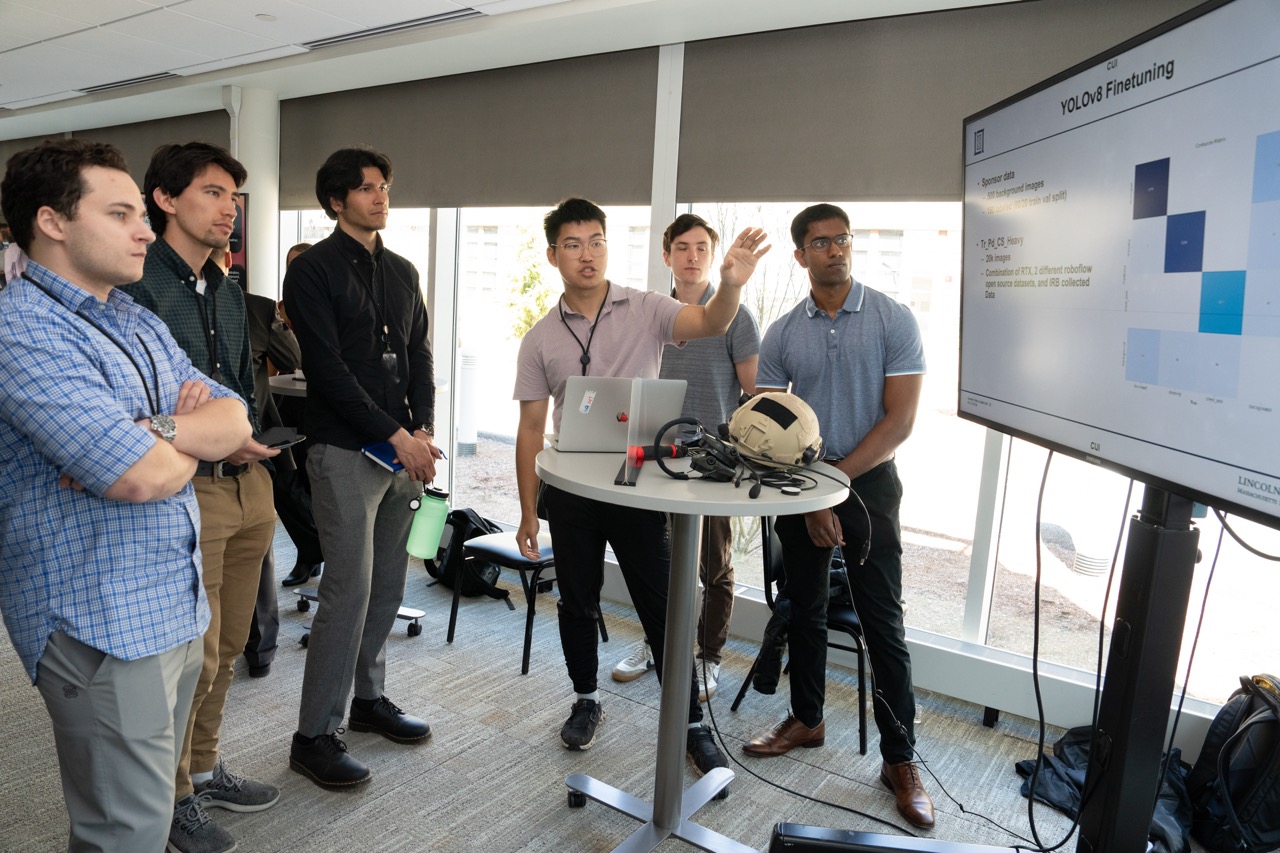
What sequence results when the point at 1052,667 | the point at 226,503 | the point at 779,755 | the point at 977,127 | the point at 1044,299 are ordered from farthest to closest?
the point at 1052,667
the point at 779,755
the point at 226,503
the point at 977,127
the point at 1044,299

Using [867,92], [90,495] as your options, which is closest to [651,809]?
[90,495]

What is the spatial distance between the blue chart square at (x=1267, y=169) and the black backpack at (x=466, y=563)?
3438mm

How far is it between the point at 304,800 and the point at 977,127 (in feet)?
8.10

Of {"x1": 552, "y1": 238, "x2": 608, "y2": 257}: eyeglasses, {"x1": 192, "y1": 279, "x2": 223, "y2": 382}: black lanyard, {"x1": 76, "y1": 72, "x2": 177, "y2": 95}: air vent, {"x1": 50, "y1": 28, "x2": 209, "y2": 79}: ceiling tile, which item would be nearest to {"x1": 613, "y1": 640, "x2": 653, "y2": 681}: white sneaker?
{"x1": 552, "y1": 238, "x2": 608, "y2": 257}: eyeglasses

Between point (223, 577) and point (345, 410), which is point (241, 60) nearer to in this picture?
point (345, 410)

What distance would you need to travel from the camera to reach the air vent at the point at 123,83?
5340 mm

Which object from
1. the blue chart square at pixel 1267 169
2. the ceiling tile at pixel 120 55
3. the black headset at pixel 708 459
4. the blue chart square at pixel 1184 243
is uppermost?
the ceiling tile at pixel 120 55

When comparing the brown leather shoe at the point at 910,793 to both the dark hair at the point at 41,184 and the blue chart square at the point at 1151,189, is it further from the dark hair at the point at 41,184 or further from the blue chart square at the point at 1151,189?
the dark hair at the point at 41,184

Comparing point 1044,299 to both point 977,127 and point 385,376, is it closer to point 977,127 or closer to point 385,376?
point 977,127

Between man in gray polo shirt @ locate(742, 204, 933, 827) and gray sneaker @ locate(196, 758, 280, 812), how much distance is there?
1613 millimetres

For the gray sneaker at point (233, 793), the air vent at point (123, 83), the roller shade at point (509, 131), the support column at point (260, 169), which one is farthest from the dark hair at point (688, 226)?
the air vent at point (123, 83)

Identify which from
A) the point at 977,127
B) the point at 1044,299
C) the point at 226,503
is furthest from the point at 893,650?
the point at 226,503

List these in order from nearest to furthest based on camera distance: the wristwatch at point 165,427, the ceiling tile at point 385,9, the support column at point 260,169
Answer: the wristwatch at point 165,427 → the ceiling tile at point 385,9 → the support column at point 260,169

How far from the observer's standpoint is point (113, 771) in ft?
4.69
